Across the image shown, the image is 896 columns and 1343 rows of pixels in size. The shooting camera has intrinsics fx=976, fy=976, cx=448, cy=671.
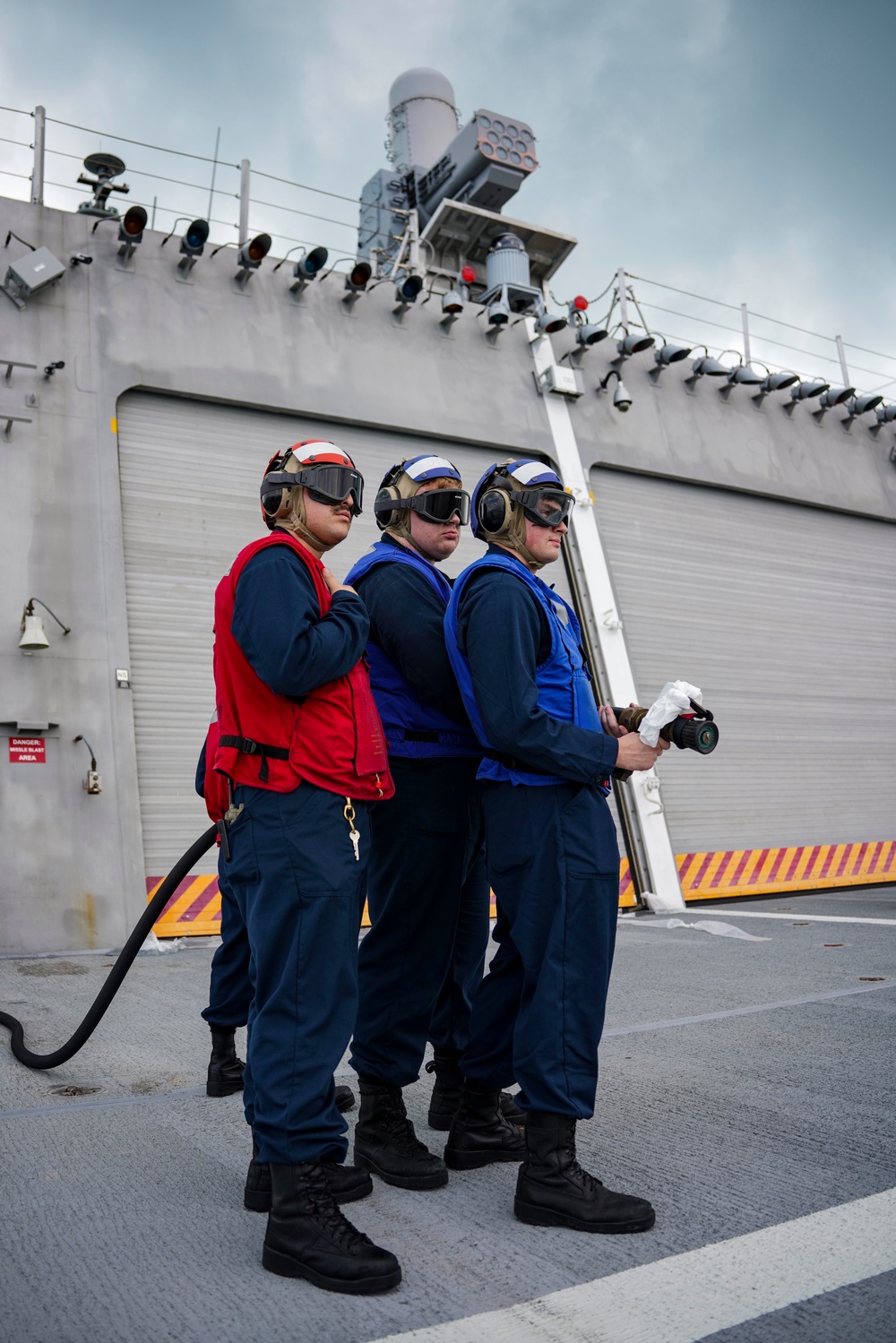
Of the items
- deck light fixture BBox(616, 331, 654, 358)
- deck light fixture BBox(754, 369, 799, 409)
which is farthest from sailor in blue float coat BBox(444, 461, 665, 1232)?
deck light fixture BBox(754, 369, 799, 409)

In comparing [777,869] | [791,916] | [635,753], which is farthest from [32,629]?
[777,869]

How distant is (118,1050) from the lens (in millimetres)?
3906

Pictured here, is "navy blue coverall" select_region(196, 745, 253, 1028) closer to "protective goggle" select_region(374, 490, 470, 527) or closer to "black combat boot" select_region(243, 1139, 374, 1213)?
"black combat boot" select_region(243, 1139, 374, 1213)

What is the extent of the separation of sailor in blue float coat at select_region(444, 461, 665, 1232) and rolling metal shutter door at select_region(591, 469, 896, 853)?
291 inches

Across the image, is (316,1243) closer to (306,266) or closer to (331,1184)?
(331,1184)

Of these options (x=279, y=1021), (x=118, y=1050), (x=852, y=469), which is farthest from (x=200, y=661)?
(x=852, y=469)

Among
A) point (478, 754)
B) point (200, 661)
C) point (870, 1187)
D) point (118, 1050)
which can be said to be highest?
point (200, 661)

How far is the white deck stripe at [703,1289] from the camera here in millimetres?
1710

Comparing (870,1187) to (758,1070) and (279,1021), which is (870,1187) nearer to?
(758,1070)

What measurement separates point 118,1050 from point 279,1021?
7.14 feet

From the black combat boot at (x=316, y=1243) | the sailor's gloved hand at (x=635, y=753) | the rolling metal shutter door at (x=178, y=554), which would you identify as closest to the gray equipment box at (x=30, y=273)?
the rolling metal shutter door at (x=178, y=554)

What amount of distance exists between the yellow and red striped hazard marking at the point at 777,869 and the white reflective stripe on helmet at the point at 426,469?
5803 mm

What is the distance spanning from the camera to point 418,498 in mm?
2973

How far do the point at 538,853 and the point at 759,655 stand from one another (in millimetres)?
9290
